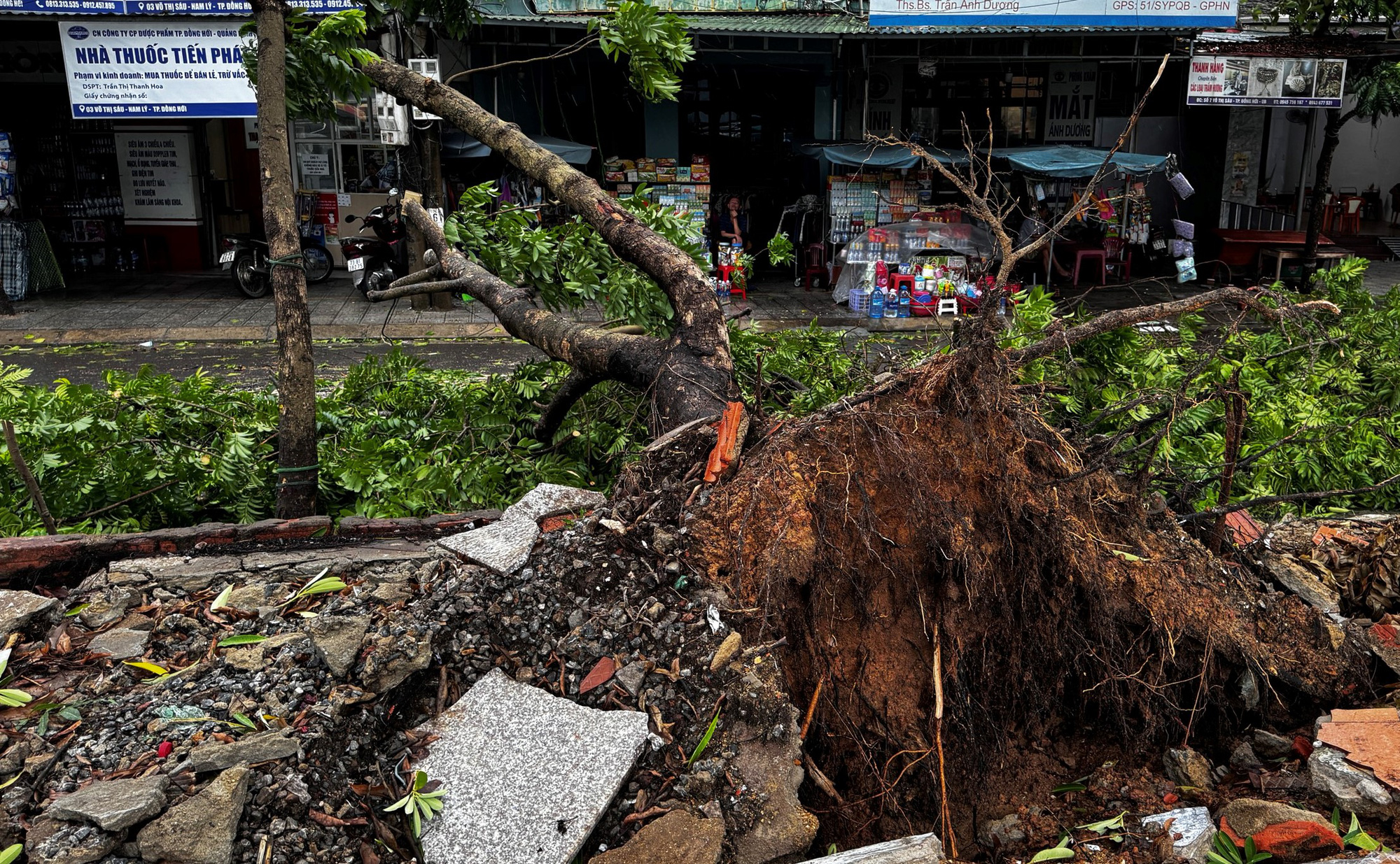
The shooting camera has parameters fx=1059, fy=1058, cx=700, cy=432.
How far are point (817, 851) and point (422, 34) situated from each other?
1208 centimetres

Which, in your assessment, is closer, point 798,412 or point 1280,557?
point 1280,557

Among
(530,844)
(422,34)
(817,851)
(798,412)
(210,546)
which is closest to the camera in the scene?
(530,844)

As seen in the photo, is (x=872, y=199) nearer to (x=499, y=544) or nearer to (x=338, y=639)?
(x=499, y=544)

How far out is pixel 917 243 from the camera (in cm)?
1412

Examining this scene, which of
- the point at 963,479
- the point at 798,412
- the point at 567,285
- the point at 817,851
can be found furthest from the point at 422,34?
the point at 817,851

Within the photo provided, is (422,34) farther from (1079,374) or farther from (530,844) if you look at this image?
(530,844)

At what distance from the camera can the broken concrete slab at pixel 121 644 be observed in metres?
3.87

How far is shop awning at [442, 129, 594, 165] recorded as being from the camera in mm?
14359

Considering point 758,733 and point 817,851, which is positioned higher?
point 758,733

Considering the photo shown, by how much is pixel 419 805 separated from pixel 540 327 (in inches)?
129

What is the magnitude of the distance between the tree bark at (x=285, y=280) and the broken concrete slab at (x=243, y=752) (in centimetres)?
235

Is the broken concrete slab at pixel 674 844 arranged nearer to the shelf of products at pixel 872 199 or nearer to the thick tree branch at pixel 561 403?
the thick tree branch at pixel 561 403

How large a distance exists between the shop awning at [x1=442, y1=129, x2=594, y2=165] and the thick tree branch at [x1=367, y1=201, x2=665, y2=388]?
771 centimetres

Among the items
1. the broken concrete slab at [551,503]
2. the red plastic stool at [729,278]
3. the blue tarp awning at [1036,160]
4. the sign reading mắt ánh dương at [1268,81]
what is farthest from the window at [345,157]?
the broken concrete slab at [551,503]
